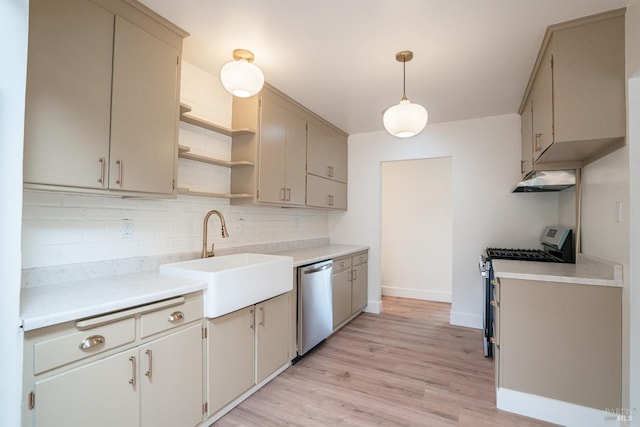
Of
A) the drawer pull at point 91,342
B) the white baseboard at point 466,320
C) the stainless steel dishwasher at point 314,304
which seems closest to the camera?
the drawer pull at point 91,342

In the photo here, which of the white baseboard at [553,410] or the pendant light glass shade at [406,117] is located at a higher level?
the pendant light glass shade at [406,117]

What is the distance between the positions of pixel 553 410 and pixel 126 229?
3033 millimetres

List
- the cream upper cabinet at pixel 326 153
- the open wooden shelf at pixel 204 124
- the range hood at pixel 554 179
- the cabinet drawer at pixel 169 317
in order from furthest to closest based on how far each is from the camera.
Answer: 1. the cream upper cabinet at pixel 326 153
2. the range hood at pixel 554 179
3. the open wooden shelf at pixel 204 124
4. the cabinet drawer at pixel 169 317

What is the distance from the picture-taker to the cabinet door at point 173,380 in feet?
5.09

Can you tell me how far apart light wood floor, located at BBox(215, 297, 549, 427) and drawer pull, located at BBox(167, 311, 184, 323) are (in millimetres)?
822

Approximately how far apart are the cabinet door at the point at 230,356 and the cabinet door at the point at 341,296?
1.36 m

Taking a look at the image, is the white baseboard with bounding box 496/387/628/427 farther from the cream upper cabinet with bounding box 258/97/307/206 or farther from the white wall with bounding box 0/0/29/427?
the white wall with bounding box 0/0/29/427

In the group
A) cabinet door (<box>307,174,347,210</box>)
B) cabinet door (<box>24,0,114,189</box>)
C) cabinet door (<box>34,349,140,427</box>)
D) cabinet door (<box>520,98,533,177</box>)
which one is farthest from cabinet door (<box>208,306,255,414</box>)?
cabinet door (<box>520,98,533,177</box>)

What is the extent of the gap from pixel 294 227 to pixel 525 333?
2571mm

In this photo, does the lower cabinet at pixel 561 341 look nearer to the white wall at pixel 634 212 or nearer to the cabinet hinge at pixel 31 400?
the white wall at pixel 634 212

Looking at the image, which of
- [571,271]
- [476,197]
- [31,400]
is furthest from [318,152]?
[31,400]

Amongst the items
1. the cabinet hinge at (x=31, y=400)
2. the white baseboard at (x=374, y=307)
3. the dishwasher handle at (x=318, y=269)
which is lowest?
the white baseboard at (x=374, y=307)

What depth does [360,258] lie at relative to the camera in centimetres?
415

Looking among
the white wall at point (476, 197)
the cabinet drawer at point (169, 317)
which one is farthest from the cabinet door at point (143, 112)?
the white wall at point (476, 197)
